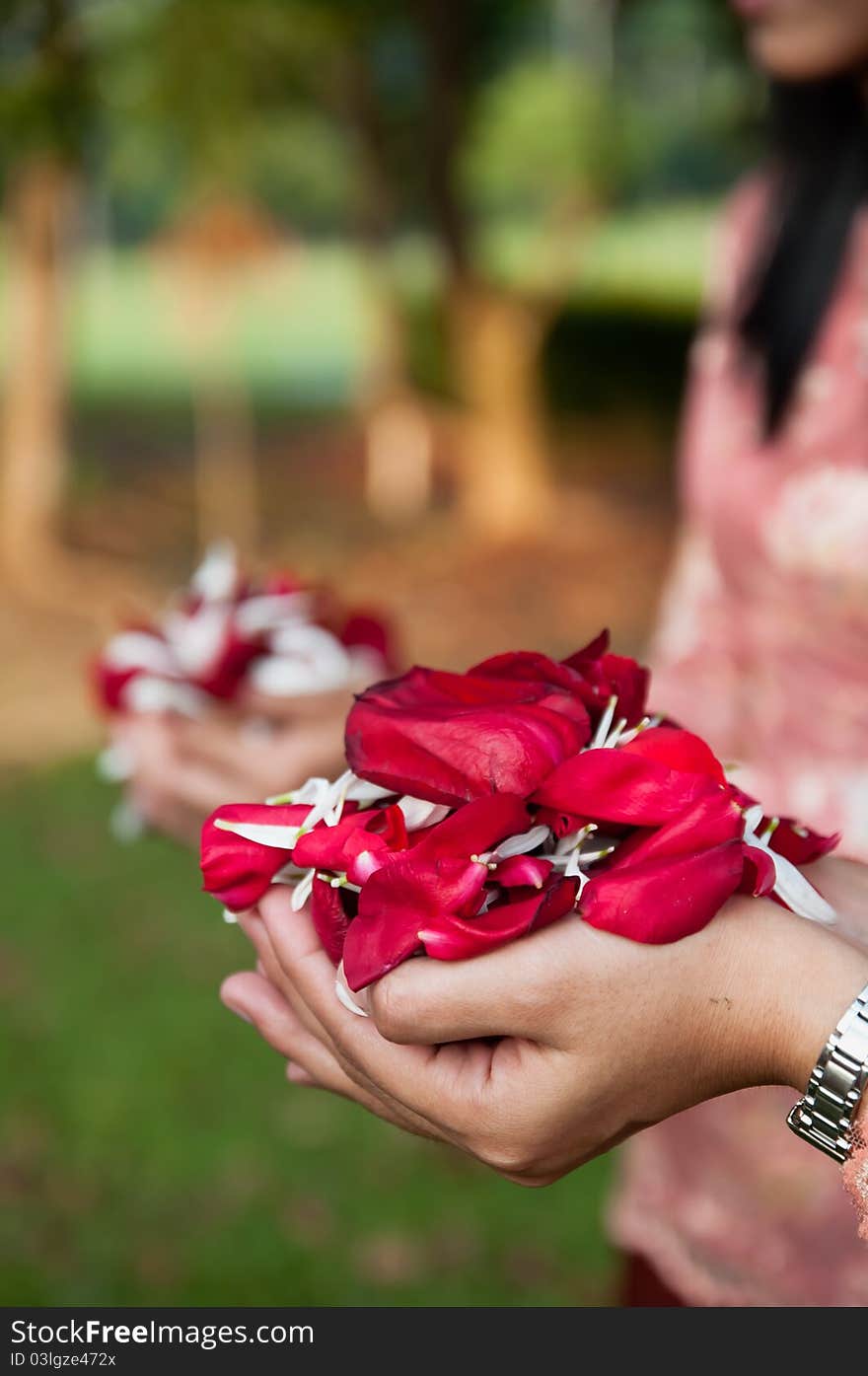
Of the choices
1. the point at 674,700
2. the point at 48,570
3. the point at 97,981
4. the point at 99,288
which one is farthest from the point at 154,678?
the point at 99,288

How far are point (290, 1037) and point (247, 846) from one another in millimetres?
161

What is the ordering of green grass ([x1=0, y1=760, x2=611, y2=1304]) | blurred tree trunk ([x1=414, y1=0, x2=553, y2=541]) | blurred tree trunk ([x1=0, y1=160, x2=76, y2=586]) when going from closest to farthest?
green grass ([x1=0, y1=760, x2=611, y2=1304]), blurred tree trunk ([x1=0, y1=160, x2=76, y2=586]), blurred tree trunk ([x1=414, y1=0, x2=553, y2=541])

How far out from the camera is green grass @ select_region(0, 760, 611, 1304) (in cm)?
285

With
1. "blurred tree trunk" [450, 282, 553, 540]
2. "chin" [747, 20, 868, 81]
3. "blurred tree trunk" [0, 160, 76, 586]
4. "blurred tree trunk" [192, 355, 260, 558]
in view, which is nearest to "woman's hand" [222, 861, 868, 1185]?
"chin" [747, 20, 868, 81]

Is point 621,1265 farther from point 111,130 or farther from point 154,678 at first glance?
point 111,130

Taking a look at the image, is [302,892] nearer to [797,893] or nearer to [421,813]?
[421,813]

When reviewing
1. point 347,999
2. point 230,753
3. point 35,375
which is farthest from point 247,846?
point 35,375

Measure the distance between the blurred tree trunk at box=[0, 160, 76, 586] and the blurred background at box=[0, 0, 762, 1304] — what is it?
0.05ft

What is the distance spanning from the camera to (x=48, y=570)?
23.0ft

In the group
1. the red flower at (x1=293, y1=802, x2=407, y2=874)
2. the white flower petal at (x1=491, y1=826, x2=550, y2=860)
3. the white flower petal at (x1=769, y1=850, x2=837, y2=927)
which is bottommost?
the white flower petal at (x1=769, y1=850, x2=837, y2=927)

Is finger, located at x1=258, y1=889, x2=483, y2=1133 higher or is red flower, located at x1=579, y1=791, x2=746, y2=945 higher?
red flower, located at x1=579, y1=791, x2=746, y2=945

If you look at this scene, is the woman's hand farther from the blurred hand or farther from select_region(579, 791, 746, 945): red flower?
the blurred hand

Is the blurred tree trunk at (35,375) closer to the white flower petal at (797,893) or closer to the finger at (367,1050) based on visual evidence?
the finger at (367,1050)

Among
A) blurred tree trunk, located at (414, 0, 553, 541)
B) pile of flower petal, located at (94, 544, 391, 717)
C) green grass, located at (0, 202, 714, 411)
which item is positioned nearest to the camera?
pile of flower petal, located at (94, 544, 391, 717)
